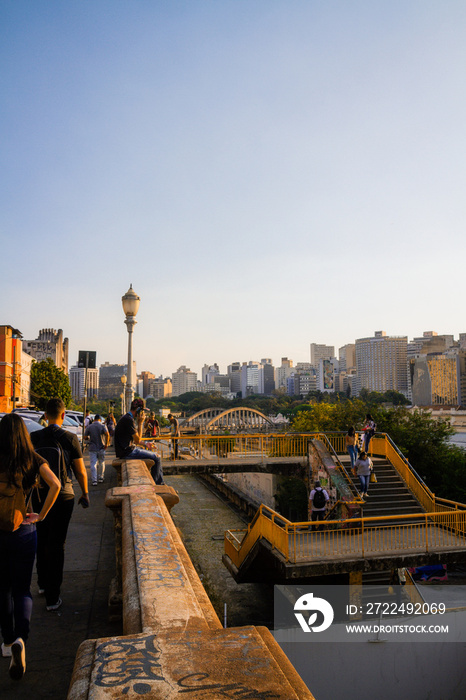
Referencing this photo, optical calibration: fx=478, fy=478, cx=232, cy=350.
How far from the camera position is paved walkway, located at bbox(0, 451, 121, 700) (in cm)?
299

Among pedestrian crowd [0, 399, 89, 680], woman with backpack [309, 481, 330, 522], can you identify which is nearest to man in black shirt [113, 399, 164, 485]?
pedestrian crowd [0, 399, 89, 680]

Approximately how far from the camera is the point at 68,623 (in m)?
3.87

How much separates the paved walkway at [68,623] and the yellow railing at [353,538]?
297 inches

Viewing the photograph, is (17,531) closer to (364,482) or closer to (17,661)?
(17,661)

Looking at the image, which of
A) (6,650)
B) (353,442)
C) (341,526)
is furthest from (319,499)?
(6,650)

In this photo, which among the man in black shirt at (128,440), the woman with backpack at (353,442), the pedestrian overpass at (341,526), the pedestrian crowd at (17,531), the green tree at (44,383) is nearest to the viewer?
the pedestrian crowd at (17,531)

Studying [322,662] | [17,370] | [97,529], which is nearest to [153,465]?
[97,529]

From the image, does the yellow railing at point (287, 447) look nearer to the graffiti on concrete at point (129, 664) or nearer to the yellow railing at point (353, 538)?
the yellow railing at point (353, 538)

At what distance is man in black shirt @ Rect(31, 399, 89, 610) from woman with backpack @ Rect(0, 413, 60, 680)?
2.59 feet

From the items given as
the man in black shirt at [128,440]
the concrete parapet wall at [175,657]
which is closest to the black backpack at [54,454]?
the concrete parapet wall at [175,657]

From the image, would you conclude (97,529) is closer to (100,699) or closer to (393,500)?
→ (100,699)

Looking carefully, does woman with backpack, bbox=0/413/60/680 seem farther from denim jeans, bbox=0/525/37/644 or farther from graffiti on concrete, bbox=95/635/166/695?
graffiti on concrete, bbox=95/635/166/695

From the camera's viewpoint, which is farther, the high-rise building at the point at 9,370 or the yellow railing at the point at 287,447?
the high-rise building at the point at 9,370

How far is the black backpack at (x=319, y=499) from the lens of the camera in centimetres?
1520
